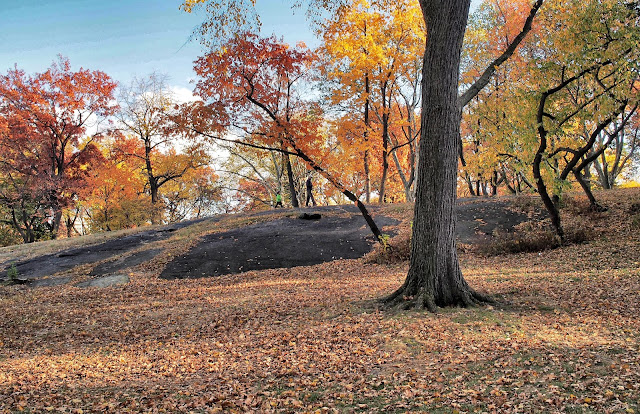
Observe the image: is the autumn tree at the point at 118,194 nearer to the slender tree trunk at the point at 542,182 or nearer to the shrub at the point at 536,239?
the shrub at the point at 536,239

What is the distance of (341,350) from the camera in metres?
5.02

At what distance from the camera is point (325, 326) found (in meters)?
6.04

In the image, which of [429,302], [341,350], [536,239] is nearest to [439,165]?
[429,302]

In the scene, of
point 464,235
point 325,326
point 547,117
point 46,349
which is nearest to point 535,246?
point 464,235

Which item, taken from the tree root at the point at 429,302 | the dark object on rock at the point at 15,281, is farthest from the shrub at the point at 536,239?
the dark object on rock at the point at 15,281

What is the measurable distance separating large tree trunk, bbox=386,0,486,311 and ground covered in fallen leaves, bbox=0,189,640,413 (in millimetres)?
420

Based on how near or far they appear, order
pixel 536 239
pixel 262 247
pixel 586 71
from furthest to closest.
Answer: pixel 262 247
pixel 536 239
pixel 586 71

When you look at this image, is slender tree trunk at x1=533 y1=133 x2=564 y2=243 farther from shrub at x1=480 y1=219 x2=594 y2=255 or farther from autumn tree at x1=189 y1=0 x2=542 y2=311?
autumn tree at x1=189 y1=0 x2=542 y2=311

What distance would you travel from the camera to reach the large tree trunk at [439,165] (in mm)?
6113

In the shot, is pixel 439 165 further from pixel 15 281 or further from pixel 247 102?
pixel 15 281

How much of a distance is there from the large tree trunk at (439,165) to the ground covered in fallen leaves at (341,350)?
42cm

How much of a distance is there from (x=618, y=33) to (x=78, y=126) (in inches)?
1077

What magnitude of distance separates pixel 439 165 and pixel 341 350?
3113mm

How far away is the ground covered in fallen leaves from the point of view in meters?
3.59
